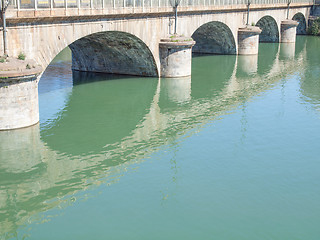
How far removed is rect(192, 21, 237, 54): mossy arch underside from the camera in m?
47.8

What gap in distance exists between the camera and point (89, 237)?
43.6 ft

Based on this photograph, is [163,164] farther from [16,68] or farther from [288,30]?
[288,30]

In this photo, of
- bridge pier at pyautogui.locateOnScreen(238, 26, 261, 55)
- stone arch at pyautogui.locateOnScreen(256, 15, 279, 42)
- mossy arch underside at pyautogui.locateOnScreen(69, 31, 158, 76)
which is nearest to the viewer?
mossy arch underside at pyautogui.locateOnScreen(69, 31, 158, 76)

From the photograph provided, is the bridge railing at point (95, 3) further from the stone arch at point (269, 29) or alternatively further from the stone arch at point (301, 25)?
the stone arch at point (301, 25)

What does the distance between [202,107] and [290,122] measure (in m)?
5.67

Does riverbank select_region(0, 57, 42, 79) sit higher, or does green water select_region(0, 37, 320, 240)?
riverbank select_region(0, 57, 42, 79)

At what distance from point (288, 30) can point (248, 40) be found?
1694 centimetres

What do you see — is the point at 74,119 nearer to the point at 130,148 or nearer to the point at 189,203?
the point at 130,148

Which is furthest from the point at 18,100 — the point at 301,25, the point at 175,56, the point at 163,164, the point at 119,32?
the point at 301,25

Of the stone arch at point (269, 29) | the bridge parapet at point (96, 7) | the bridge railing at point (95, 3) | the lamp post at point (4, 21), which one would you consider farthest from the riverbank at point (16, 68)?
the stone arch at point (269, 29)

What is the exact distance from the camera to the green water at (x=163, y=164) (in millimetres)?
14172

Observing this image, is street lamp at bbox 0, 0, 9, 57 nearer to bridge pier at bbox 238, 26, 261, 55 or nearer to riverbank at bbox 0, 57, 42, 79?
riverbank at bbox 0, 57, 42, 79

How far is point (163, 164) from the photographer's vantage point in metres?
19.1

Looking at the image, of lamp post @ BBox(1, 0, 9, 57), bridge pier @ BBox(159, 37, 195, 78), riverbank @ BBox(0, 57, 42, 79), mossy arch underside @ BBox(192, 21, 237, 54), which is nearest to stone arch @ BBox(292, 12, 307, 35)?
mossy arch underside @ BBox(192, 21, 237, 54)
